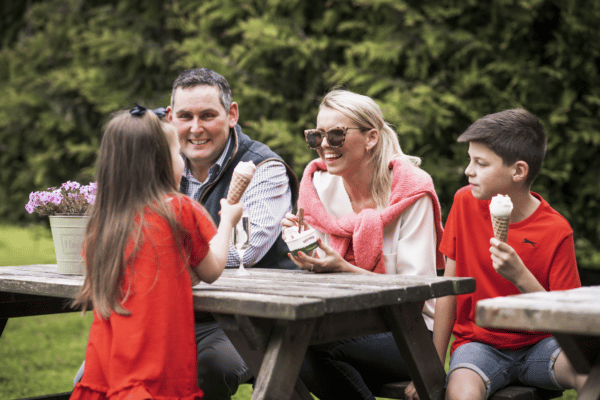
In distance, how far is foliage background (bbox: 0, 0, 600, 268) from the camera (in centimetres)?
511

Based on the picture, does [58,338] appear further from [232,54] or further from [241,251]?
[241,251]

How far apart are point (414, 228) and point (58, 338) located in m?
4.21

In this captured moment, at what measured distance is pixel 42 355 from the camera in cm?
525

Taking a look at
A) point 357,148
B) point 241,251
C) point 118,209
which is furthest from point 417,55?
point 118,209

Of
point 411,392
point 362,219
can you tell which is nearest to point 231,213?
point 362,219

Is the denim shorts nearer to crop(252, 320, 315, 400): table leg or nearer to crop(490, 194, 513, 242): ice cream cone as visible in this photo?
crop(490, 194, 513, 242): ice cream cone

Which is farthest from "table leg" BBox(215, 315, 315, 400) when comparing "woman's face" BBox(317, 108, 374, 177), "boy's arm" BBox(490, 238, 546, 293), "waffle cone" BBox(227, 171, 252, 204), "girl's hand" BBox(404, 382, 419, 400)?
"woman's face" BBox(317, 108, 374, 177)

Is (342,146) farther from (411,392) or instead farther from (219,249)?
(411,392)

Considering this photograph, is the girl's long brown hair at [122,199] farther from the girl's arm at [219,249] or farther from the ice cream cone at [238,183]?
the ice cream cone at [238,183]

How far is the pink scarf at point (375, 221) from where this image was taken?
9.31 ft

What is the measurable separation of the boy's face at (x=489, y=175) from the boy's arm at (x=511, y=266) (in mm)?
392

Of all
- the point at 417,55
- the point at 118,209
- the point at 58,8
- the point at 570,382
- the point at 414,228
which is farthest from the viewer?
the point at 58,8

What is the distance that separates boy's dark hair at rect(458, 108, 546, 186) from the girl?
118cm

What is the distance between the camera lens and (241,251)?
8.52ft
